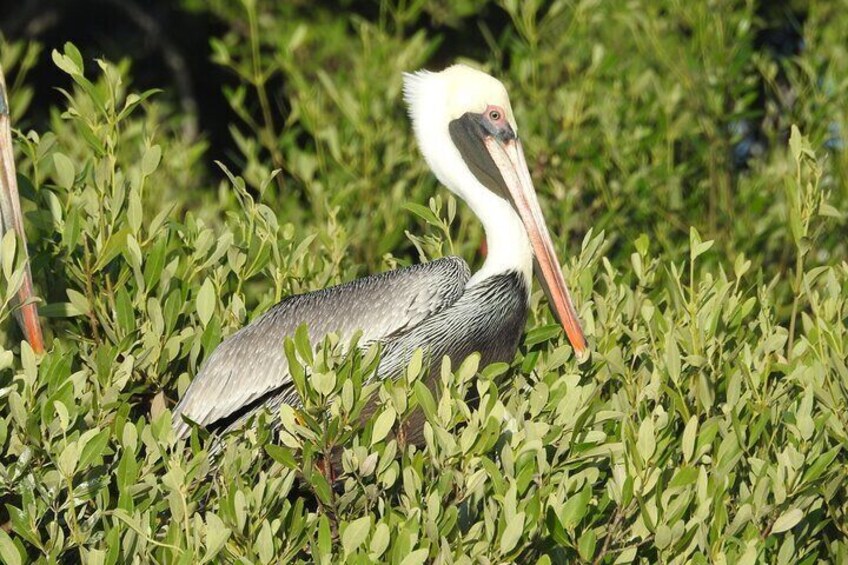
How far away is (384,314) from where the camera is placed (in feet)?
15.2

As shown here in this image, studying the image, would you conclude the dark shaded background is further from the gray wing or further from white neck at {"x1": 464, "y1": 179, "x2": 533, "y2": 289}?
the gray wing

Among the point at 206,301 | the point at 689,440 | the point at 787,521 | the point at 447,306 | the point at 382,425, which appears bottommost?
the point at 787,521

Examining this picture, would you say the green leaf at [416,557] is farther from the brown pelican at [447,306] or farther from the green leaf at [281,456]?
the brown pelican at [447,306]

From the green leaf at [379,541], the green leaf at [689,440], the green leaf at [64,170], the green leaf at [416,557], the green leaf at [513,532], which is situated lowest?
the green leaf at [689,440]

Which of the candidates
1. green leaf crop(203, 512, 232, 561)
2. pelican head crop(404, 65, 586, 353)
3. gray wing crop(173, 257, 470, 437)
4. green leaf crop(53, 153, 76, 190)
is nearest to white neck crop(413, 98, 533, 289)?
pelican head crop(404, 65, 586, 353)

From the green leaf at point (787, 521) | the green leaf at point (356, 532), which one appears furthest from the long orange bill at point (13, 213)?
the green leaf at point (787, 521)

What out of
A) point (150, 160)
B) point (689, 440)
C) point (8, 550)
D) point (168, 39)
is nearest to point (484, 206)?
point (150, 160)

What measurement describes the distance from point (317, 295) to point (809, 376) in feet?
4.94

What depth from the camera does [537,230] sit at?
475 centimetres

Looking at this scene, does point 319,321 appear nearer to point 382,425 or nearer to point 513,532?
point 382,425

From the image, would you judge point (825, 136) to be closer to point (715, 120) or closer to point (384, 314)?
point (715, 120)

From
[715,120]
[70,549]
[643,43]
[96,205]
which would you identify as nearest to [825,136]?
[715,120]

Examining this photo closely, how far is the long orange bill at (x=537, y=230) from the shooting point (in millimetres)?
4293

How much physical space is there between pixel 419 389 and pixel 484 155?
1.88 m
